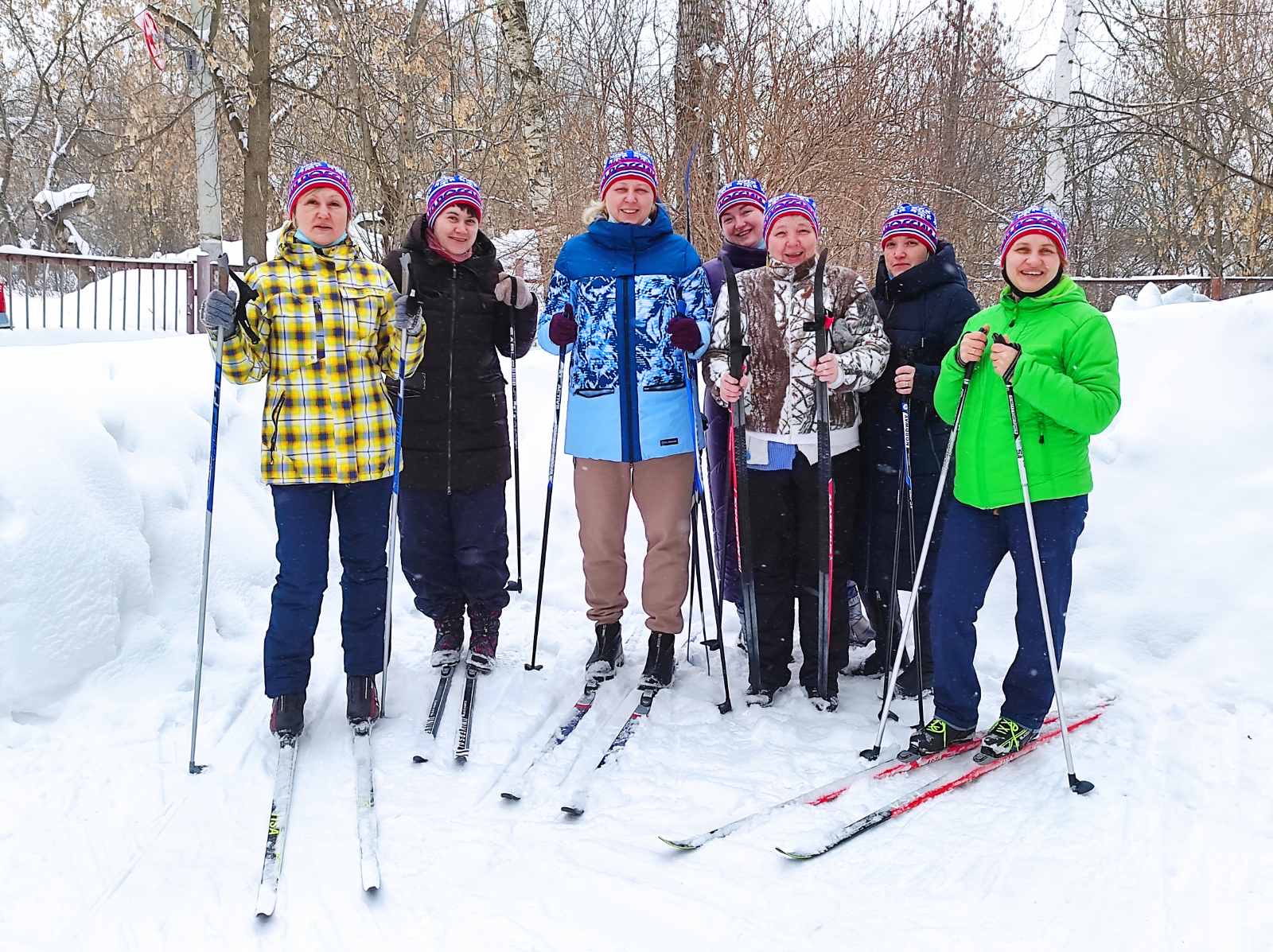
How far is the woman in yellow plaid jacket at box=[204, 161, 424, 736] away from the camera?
2975mm

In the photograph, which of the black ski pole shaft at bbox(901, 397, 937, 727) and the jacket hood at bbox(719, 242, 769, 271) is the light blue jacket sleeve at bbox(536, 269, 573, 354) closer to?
the jacket hood at bbox(719, 242, 769, 271)

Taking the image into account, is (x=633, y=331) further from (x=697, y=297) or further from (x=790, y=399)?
(x=790, y=399)

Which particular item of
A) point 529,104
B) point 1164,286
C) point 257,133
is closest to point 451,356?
point 529,104

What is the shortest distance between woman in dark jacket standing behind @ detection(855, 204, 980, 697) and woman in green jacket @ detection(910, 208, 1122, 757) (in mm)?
327

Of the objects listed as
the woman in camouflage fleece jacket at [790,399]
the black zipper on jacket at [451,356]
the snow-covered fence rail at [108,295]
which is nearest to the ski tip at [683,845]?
the woman in camouflage fleece jacket at [790,399]

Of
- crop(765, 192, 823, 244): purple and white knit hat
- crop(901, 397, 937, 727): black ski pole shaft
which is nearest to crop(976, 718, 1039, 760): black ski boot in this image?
crop(901, 397, 937, 727): black ski pole shaft

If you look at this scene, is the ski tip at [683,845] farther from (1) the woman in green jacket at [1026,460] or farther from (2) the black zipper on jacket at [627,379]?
(2) the black zipper on jacket at [627,379]

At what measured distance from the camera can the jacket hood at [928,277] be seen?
3332mm

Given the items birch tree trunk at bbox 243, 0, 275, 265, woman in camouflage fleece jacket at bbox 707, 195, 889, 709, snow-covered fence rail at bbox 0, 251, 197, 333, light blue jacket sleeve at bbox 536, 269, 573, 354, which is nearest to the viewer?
woman in camouflage fleece jacket at bbox 707, 195, 889, 709

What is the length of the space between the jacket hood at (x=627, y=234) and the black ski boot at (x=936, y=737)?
2050 mm

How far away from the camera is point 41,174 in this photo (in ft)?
91.8

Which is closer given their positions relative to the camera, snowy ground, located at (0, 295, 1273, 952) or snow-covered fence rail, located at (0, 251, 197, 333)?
snowy ground, located at (0, 295, 1273, 952)

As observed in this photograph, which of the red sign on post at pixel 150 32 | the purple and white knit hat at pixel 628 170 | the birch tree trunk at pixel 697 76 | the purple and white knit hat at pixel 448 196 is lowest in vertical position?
the purple and white knit hat at pixel 448 196

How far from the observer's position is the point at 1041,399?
2682 mm
